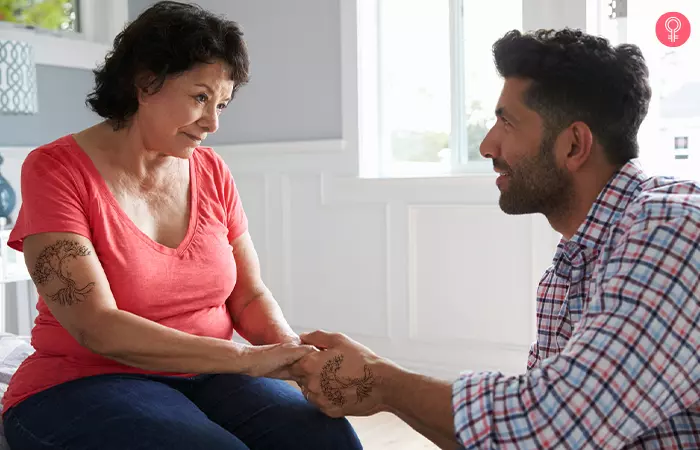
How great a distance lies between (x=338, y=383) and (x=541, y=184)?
0.50 m

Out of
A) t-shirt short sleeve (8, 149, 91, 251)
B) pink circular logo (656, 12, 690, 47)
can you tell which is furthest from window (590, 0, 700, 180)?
t-shirt short sleeve (8, 149, 91, 251)

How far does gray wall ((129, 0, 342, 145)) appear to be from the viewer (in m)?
3.74

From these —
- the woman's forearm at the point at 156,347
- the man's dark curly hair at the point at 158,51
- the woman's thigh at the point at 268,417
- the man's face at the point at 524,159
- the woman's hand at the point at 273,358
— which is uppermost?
the man's dark curly hair at the point at 158,51

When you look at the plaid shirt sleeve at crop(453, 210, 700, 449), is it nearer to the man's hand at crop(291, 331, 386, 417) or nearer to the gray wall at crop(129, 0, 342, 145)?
the man's hand at crop(291, 331, 386, 417)

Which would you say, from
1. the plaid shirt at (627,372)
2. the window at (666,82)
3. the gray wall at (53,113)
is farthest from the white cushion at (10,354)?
the window at (666,82)

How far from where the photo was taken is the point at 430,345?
3.49 m

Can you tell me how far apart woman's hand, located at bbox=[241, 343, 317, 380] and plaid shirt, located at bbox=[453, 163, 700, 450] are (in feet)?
1.44

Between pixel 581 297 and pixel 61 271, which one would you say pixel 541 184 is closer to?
pixel 581 297

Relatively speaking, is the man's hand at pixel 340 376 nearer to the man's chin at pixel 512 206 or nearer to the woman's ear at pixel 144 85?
the man's chin at pixel 512 206

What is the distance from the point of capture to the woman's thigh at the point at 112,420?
4.09ft

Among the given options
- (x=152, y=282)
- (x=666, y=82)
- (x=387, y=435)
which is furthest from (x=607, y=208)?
(x=666, y=82)

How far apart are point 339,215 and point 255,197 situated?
53cm

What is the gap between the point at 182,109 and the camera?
161 cm

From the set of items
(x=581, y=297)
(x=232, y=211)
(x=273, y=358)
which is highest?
(x=232, y=211)
